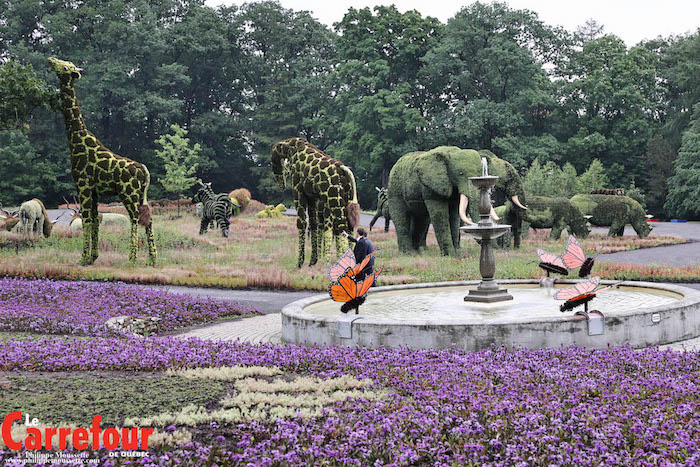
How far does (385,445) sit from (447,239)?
16.2m

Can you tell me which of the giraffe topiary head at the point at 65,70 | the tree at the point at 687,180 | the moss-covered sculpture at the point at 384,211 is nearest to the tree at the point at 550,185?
the tree at the point at 687,180

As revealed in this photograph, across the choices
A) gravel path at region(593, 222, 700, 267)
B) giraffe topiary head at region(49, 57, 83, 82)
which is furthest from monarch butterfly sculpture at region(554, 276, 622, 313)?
giraffe topiary head at region(49, 57, 83, 82)

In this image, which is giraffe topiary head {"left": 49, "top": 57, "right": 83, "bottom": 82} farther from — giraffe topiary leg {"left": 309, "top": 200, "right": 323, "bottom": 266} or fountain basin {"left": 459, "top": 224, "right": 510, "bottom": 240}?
fountain basin {"left": 459, "top": 224, "right": 510, "bottom": 240}

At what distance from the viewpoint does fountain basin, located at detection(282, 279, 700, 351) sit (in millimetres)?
8625

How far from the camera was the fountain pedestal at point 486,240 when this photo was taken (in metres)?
11.0

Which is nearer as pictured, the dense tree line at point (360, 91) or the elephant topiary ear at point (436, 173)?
the elephant topiary ear at point (436, 173)

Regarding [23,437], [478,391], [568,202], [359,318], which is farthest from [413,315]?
[568,202]

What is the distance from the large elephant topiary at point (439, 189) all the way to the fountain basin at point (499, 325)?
843cm

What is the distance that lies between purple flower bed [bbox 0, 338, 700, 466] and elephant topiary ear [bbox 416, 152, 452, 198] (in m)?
12.3

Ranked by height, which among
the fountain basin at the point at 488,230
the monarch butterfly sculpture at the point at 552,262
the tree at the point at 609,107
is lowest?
the monarch butterfly sculpture at the point at 552,262

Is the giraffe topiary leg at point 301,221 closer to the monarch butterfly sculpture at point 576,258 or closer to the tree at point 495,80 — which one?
the monarch butterfly sculpture at point 576,258

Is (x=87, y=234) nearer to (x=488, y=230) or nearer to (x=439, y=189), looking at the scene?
(x=439, y=189)

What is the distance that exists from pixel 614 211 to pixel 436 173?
1236 centimetres

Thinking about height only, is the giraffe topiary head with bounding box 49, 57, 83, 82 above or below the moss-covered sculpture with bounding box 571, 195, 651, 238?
above
